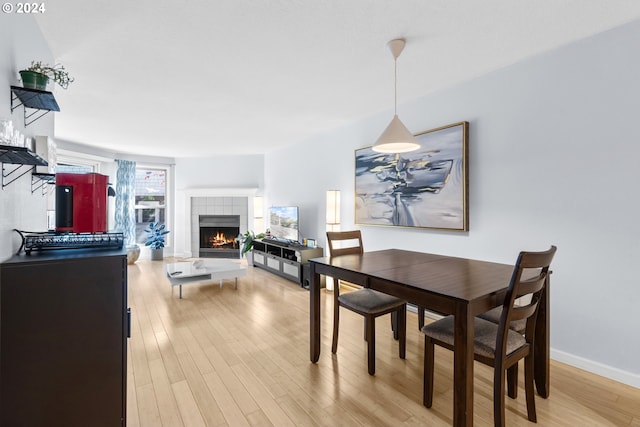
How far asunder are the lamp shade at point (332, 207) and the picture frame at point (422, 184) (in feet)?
1.42

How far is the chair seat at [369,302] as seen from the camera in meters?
2.17

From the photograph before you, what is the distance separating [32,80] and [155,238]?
218 inches

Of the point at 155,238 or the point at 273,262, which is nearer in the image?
the point at 273,262

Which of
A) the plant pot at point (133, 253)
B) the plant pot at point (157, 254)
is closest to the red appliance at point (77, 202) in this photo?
the plant pot at point (133, 253)

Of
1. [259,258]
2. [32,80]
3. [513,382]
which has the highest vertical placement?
[32,80]

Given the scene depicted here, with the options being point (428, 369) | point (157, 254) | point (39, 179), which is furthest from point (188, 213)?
point (428, 369)

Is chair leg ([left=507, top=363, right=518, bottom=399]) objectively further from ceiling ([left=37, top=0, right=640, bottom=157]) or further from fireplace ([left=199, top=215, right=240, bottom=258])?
fireplace ([left=199, top=215, right=240, bottom=258])

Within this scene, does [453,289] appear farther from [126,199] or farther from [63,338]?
[126,199]

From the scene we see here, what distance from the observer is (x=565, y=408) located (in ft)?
5.87

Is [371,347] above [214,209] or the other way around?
the other way around

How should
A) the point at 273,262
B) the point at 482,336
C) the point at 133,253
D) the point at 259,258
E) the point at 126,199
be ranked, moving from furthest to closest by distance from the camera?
1. the point at 126,199
2. the point at 133,253
3. the point at 259,258
4. the point at 273,262
5. the point at 482,336

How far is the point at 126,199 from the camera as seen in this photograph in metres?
6.26

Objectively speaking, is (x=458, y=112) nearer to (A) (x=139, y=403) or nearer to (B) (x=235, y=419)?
(B) (x=235, y=419)

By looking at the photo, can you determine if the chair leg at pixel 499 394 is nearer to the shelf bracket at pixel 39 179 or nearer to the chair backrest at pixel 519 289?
the chair backrest at pixel 519 289
